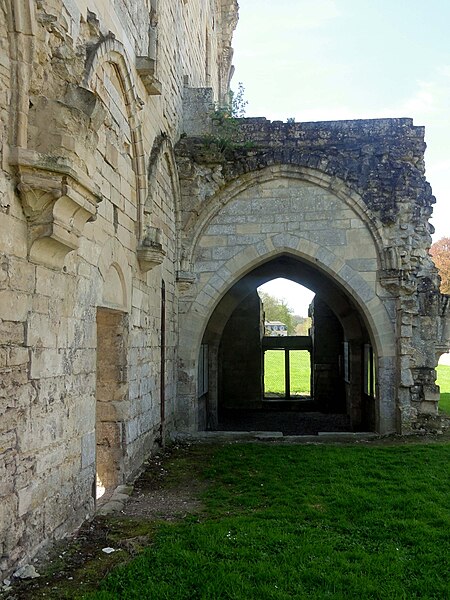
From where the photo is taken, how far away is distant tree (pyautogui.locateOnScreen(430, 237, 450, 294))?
31328 mm

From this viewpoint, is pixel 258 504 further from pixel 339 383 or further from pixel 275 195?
pixel 339 383

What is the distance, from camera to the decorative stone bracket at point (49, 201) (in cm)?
331

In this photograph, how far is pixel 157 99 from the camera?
283 inches

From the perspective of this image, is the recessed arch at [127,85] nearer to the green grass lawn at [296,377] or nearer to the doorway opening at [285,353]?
the doorway opening at [285,353]

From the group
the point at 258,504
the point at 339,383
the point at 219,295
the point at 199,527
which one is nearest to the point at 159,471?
the point at 258,504

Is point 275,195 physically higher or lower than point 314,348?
higher

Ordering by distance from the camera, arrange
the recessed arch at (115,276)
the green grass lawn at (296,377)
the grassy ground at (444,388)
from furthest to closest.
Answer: the green grass lawn at (296,377) < the grassy ground at (444,388) < the recessed arch at (115,276)

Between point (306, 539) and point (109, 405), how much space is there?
239 centimetres

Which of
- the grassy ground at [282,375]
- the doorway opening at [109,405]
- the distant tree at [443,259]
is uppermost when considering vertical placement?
the distant tree at [443,259]

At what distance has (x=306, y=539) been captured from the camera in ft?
13.5

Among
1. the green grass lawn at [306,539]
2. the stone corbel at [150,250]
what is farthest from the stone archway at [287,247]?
the stone corbel at [150,250]

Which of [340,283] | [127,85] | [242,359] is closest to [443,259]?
[242,359]

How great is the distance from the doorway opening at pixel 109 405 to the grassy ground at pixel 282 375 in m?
13.0

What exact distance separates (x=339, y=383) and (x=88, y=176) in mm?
12088
